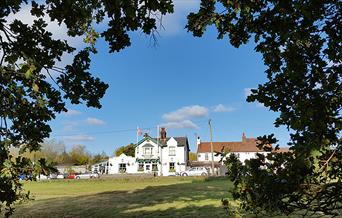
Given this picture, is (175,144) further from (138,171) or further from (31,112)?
(31,112)

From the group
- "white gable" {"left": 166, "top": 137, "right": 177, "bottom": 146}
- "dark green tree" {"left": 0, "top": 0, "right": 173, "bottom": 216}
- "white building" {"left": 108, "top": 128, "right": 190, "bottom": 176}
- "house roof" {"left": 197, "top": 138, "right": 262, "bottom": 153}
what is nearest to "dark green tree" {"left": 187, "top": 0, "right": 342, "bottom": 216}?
"dark green tree" {"left": 0, "top": 0, "right": 173, "bottom": 216}

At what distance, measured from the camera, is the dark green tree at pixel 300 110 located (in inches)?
177

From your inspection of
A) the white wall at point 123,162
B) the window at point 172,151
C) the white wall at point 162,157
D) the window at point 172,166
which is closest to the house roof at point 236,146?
the white wall at point 162,157

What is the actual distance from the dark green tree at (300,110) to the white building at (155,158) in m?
72.5

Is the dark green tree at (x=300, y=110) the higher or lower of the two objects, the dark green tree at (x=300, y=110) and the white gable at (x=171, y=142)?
the lower

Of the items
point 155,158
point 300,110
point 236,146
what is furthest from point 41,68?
point 236,146

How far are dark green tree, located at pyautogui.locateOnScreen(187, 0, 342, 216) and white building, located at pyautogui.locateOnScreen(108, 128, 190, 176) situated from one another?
238 ft

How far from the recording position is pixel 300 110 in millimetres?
4398

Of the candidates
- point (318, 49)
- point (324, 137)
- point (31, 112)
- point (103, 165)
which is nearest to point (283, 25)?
→ point (318, 49)

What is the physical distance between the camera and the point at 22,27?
6.21 meters

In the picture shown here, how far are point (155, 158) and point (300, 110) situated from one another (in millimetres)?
74072

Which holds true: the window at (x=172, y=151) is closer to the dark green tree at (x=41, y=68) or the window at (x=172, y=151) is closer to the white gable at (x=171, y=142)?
the white gable at (x=171, y=142)

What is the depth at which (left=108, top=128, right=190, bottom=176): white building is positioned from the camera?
255ft

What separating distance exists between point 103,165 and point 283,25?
8443 centimetres
